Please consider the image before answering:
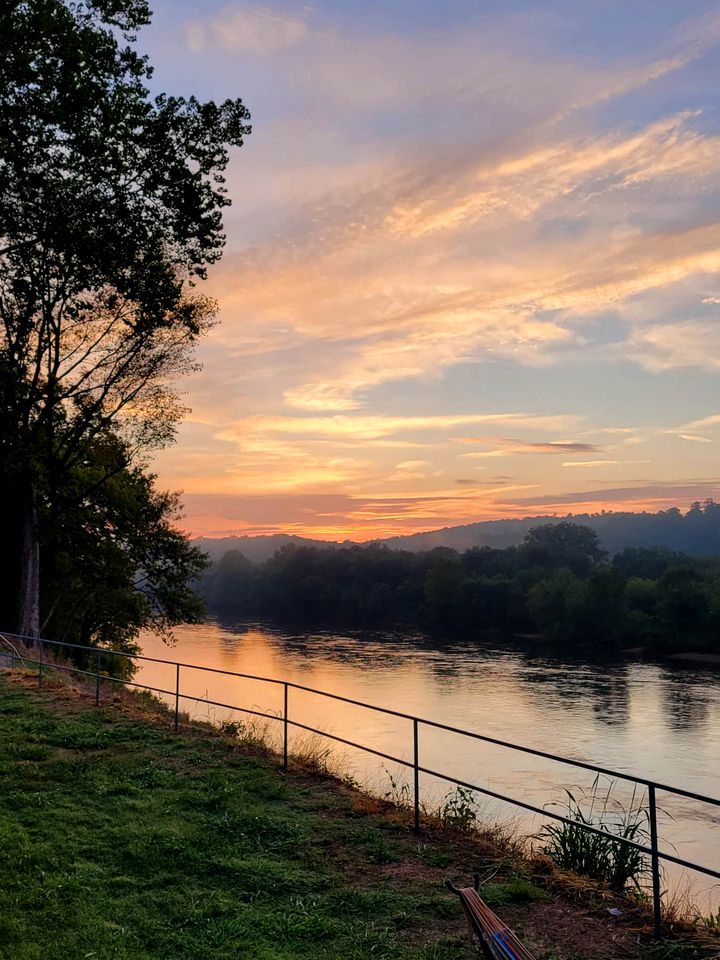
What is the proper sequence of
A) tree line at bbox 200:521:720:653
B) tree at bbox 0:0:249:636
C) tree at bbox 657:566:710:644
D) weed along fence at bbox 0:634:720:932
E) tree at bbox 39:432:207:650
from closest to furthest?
1. weed along fence at bbox 0:634:720:932
2. tree at bbox 0:0:249:636
3. tree at bbox 39:432:207:650
4. tree at bbox 657:566:710:644
5. tree line at bbox 200:521:720:653

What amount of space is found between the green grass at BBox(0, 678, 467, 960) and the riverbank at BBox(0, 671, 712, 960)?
0.07ft

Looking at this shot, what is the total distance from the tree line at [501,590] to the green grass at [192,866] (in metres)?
75.3

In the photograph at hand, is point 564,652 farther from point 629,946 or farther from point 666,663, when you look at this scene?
point 629,946

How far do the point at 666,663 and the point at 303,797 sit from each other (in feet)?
221

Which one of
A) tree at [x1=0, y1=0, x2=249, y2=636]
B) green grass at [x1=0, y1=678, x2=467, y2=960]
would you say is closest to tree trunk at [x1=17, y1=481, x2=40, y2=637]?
tree at [x1=0, y1=0, x2=249, y2=636]

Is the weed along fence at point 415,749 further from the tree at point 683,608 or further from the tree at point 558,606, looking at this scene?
the tree at point 558,606

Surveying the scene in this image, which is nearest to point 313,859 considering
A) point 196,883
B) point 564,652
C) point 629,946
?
point 196,883

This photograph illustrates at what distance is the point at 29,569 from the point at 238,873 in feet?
73.7

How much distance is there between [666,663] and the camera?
70.8m

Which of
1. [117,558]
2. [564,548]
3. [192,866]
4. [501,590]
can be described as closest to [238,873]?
[192,866]

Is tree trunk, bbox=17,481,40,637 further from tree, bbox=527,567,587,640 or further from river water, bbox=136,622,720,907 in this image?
tree, bbox=527,567,587,640

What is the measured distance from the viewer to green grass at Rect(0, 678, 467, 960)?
6.73 metres

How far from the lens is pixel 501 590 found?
112 metres

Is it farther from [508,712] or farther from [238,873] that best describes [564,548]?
[238,873]
